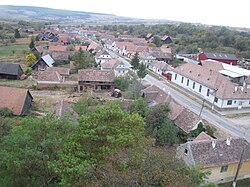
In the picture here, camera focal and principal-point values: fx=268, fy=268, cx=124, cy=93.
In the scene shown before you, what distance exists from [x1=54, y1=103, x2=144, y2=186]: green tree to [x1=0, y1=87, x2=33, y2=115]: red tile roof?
2149cm

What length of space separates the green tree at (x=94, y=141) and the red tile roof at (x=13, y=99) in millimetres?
21492

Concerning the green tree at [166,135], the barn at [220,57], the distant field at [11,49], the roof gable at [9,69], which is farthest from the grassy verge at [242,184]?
the distant field at [11,49]

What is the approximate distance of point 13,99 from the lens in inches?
1366

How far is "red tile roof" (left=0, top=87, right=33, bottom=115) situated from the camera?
33.8m

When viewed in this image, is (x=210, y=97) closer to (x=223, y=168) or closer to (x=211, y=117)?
(x=211, y=117)

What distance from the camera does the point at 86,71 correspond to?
4838 cm

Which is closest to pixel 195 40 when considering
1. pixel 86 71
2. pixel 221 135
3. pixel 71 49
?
pixel 71 49

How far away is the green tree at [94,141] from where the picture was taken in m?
13.0

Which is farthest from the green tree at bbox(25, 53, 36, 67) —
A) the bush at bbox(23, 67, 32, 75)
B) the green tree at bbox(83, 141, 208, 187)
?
the green tree at bbox(83, 141, 208, 187)

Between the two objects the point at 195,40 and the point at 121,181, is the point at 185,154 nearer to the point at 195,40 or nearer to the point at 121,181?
the point at 121,181

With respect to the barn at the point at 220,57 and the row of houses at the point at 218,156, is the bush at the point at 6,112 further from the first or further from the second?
the barn at the point at 220,57

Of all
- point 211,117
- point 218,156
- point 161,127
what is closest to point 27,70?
point 161,127

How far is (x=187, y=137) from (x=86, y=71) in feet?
82.8

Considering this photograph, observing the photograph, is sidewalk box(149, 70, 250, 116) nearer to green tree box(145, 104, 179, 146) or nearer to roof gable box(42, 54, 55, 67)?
green tree box(145, 104, 179, 146)
